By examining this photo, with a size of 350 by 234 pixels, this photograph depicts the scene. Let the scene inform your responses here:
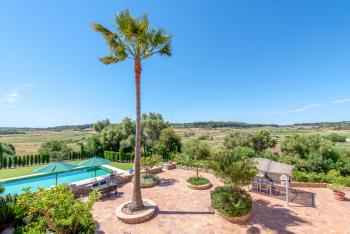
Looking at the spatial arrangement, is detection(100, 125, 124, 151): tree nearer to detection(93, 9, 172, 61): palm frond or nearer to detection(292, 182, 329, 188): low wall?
detection(93, 9, 172, 61): palm frond

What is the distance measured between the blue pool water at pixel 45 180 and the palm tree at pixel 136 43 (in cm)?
1291

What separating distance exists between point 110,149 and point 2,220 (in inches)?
899

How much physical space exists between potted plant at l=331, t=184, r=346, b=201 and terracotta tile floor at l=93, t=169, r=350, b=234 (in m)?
0.40

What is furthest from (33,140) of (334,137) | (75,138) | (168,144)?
(334,137)

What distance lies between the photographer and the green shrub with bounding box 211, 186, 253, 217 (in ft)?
30.8

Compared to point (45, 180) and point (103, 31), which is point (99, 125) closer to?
point (45, 180)

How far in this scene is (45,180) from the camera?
1931 centimetres

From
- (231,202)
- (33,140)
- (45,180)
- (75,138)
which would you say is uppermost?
(231,202)

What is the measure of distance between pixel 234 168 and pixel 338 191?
8.28 m

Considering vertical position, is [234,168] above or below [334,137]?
above

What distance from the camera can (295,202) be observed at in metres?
11.6

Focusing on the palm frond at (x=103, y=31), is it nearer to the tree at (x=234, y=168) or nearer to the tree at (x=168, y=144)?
the tree at (x=234, y=168)

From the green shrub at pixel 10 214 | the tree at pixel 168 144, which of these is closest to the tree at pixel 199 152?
the tree at pixel 168 144

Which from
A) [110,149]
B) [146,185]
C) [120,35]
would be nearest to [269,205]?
[146,185]
